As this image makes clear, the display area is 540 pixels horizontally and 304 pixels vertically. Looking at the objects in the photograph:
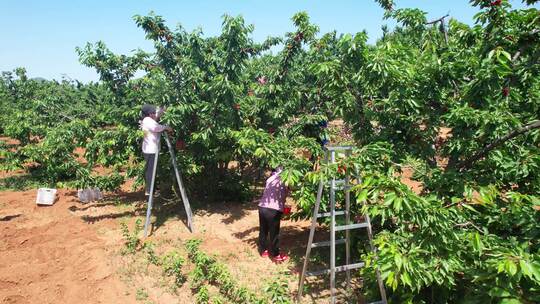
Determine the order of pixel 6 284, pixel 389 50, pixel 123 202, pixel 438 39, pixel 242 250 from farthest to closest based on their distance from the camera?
pixel 123 202 → pixel 242 250 → pixel 438 39 → pixel 6 284 → pixel 389 50

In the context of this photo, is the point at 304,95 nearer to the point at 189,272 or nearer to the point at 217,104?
the point at 217,104

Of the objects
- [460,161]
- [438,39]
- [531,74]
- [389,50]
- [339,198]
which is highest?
[438,39]

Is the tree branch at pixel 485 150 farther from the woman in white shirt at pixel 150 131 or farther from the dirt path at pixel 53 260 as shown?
the woman in white shirt at pixel 150 131

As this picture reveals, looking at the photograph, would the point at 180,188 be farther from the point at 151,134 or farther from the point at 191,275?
the point at 191,275

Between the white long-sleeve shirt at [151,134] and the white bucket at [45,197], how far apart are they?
3037 millimetres

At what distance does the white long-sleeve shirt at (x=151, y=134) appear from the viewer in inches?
243

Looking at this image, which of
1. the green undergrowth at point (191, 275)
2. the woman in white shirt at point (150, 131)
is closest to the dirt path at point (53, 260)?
the green undergrowth at point (191, 275)

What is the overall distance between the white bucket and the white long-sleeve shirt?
304 centimetres

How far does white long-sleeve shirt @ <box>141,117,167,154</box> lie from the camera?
6.18 metres

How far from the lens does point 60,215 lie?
742 cm

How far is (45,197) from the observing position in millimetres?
7918

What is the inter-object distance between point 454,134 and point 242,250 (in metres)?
3.32

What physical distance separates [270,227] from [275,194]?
1.66 ft

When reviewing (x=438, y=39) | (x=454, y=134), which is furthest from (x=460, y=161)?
(x=438, y=39)
